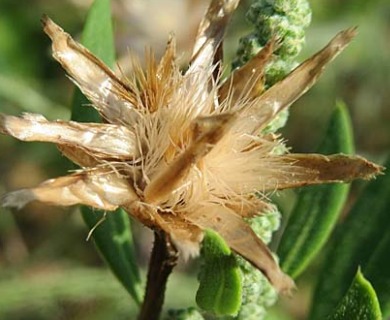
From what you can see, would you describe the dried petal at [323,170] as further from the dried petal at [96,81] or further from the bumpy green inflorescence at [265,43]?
the dried petal at [96,81]

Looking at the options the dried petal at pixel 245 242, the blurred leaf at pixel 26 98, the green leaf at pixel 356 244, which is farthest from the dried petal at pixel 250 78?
the blurred leaf at pixel 26 98

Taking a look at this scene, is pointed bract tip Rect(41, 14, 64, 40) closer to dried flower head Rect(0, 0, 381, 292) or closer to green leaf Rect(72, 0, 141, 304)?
dried flower head Rect(0, 0, 381, 292)

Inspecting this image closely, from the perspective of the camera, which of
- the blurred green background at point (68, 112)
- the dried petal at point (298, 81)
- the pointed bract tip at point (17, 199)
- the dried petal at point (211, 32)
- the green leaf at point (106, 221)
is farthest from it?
the blurred green background at point (68, 112)

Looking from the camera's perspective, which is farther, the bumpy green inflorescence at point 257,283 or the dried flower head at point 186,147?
the bumpy green inflorescence at point 257,283

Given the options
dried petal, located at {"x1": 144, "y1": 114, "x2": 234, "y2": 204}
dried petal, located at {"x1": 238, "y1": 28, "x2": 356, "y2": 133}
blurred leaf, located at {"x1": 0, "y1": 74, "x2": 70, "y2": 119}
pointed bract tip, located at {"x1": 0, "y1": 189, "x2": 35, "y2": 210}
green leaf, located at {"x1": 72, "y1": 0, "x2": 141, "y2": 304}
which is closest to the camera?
pointed bract tip, located at {"x1": 0, "y1": 189, "x2": 35, "y2": 210}

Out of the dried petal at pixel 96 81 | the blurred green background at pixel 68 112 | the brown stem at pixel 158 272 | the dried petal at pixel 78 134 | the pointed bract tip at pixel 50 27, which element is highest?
the pointed bract tip at pixel 50 27

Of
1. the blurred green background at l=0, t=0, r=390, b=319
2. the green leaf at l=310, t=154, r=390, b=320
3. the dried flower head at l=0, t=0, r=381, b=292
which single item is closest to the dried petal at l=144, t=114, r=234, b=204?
the dried flower head at l=0, t=0, r=381, b=292

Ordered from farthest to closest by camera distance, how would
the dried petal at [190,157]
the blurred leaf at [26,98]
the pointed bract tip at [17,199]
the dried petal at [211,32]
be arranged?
the blurred leaf at [26,98] < the dried petal at [211,32] < the dried petal at [190,157] < the pointed bract tip at [17,199]
